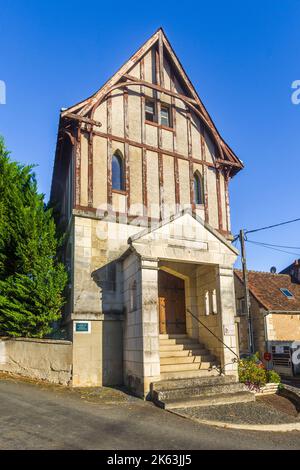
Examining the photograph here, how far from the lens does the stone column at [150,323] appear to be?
374 inches

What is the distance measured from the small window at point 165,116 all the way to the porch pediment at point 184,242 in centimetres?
528

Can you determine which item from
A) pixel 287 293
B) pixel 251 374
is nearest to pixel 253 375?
pixel 251 374

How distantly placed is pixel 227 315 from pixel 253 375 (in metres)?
1.85

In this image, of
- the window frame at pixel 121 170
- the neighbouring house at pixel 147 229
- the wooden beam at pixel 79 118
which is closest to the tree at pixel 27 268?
the neighbouring house at pixel 147 229

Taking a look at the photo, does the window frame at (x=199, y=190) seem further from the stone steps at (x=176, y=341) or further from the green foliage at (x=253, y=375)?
the green foliage at (x=253, y=375)

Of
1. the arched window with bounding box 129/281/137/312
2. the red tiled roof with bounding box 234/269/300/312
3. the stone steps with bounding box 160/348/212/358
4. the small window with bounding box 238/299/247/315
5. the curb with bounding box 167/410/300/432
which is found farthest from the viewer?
the small window with bounding box 238/299/247/315

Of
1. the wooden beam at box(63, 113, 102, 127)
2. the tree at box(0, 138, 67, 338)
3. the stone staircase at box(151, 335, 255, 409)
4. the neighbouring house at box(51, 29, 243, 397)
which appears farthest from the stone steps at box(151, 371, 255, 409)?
the wooden beam at box(63, 113, 102, 127)

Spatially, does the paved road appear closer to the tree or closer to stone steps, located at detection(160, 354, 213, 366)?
stone steps, located at detection(160, 354, 213, 366)

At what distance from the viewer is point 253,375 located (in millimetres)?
10812

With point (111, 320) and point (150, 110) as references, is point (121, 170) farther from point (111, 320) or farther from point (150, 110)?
point (111, 320)

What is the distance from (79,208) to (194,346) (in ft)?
19.0

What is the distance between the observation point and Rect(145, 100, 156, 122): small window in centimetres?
1476

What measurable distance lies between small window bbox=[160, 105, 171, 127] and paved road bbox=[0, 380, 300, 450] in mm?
10526

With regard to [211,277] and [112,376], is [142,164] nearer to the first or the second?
[211,277]
